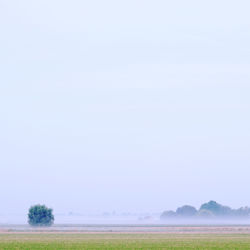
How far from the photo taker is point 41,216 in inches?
4225

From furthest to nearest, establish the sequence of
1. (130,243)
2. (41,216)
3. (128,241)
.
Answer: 1. (41,216)
2. (128,241)
3. (130,243)

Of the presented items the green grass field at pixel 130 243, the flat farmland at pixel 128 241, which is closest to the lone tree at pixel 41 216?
the flat farmland at pixel 128 241

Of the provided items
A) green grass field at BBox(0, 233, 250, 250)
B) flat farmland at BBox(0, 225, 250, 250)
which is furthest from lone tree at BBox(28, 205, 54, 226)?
green grass field at BBox(0, 233, 250, 250)

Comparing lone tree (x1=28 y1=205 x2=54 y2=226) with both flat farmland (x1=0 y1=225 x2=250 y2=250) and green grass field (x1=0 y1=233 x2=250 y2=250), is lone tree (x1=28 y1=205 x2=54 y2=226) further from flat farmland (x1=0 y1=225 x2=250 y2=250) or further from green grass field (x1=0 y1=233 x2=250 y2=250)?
green grass field (x1=0 y1=233 x2=250 y2=250)

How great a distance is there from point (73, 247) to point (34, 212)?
54.9 m

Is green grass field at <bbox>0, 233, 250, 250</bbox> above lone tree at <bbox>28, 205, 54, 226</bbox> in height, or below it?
below

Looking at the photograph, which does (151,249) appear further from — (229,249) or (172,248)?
(229,249)

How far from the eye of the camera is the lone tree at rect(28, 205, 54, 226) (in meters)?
107

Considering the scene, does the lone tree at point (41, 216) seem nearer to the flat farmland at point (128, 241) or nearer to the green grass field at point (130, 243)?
the flat farmland at point (128, 241)

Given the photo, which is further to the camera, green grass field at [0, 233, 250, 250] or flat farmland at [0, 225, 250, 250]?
flat farmland at [0, 225, 250, 250]

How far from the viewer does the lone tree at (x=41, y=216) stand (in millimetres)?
106812

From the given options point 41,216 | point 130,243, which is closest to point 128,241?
point 130,243

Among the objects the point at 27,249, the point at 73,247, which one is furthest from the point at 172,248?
the point at 27,249

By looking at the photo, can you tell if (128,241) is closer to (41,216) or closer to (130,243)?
(130,243)
